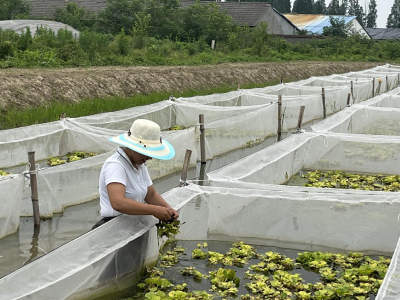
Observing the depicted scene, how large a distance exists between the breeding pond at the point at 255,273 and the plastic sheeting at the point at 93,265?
0.57 feet

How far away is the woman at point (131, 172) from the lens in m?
3.45

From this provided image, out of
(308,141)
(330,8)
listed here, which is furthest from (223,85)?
(330,8)

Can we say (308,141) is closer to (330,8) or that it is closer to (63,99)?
(63,99)

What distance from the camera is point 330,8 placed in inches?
3167

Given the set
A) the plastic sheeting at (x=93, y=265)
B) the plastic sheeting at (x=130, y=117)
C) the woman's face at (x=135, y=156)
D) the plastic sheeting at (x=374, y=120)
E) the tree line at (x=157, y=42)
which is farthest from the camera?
the tree line at (x=157, y=42)

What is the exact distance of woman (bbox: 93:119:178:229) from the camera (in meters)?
3.45

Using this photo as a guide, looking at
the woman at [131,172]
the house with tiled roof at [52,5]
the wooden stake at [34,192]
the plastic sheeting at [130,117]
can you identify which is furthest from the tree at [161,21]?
the woman at [131,172]

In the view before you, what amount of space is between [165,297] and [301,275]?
48.8 inches

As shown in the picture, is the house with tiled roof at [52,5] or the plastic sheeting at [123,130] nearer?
the plastic sheeting at [123,130]

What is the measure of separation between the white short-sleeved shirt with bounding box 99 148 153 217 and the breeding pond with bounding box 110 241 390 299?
2.04 ft

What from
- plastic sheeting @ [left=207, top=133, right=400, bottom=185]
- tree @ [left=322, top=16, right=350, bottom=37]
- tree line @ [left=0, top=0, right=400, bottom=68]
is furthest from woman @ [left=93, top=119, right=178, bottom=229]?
tree @ [left=322, top=16, right=350, bottom=37]

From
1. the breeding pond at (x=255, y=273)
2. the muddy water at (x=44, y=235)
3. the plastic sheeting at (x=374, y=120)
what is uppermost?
the plastic sheeting at (x=374, y=120)

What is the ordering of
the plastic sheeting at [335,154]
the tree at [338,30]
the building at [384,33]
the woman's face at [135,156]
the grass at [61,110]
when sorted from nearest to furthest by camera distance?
the woman's face at [135,156]
the plastic sheeting at [335,154]
the grass at [61,110]
the tree at [338,30]
the building at [384,33]

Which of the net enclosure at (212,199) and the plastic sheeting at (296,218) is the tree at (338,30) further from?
the plastic sheeting at (296,218)
